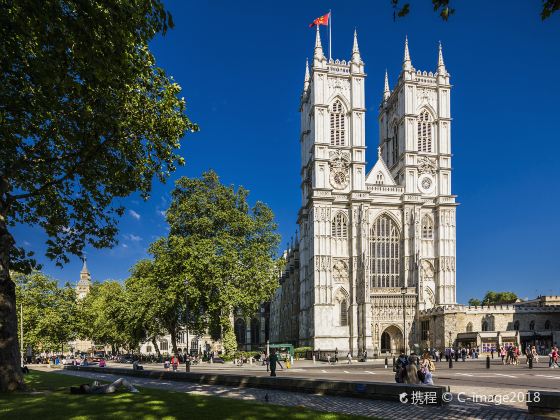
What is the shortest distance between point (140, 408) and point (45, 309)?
5507 cm

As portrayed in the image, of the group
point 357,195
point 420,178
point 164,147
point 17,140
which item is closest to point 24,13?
point 17,140

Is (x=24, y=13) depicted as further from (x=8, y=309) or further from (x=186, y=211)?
(x=186, y=211)

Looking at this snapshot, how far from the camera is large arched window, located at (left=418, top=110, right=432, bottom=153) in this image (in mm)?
65688

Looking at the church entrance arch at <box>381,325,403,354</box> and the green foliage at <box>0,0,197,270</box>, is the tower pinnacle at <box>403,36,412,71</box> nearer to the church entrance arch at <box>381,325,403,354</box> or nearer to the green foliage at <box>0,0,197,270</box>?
the church entrance arch at <box>381,325,403,354</box>

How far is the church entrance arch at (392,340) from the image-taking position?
59.8 metres

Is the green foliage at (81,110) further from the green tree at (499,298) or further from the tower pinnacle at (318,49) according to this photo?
the green tree at (499,298)

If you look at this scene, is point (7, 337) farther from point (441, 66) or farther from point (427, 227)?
point (441, 66)

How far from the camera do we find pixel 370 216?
62.7m

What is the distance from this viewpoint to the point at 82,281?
146 m

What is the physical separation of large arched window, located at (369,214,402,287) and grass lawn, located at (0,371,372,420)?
50.3m

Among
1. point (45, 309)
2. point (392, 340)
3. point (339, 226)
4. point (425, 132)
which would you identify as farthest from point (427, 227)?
point (45, 309)

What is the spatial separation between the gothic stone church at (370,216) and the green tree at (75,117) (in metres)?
40.9

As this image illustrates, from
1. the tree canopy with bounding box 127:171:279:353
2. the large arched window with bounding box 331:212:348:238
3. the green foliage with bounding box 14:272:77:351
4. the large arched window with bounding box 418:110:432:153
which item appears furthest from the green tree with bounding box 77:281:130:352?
the large arched window with bounding box 418:110:432:153

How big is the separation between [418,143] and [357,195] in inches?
479
